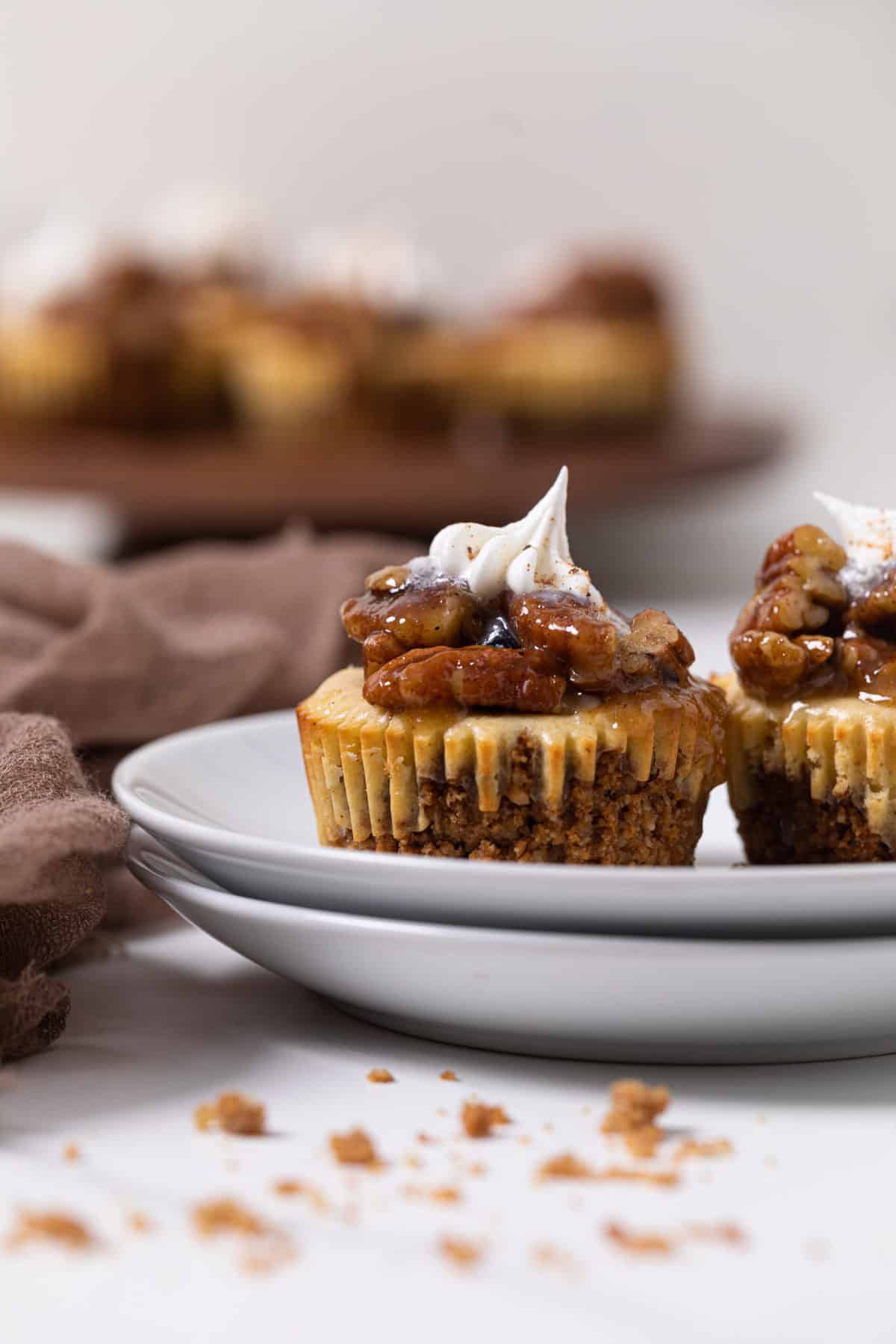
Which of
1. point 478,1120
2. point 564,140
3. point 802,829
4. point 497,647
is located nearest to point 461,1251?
point 478,1120

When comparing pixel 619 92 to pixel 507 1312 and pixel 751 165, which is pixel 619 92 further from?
pixel 507 1312

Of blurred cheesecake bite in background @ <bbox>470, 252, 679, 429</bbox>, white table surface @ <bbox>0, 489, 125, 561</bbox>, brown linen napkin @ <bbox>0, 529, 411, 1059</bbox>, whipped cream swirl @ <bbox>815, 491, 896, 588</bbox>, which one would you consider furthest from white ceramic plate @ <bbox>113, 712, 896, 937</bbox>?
blurred cheesecake bite in background @ <bbox>470, 252, 679, 429</bbox>

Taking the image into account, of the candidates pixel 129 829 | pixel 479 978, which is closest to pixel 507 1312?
pixel 479 978

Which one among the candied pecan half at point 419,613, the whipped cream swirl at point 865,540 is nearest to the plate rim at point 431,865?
the candied pecan half at point 419,613

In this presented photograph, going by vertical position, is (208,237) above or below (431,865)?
above

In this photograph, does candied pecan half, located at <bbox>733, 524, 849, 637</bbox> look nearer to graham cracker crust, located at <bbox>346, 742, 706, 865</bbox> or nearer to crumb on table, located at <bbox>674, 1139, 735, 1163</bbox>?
graham cracker crust, located at <bbox>346, 742, 706, 865</bbox>

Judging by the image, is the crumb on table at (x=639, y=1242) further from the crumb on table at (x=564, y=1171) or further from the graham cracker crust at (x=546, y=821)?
the graham cracker crust at (x=546, y=821)

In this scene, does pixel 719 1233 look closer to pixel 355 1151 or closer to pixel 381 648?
pixel 355 1151
